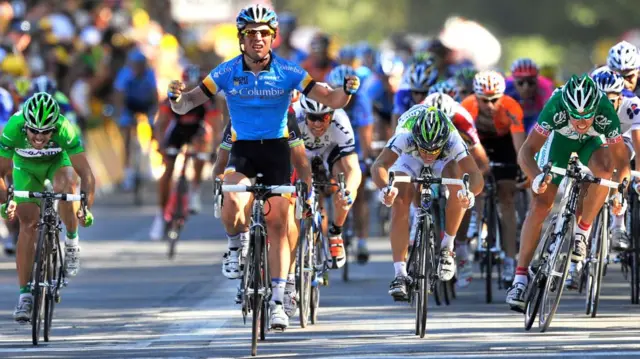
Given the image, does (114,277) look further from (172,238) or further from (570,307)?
(570,307)

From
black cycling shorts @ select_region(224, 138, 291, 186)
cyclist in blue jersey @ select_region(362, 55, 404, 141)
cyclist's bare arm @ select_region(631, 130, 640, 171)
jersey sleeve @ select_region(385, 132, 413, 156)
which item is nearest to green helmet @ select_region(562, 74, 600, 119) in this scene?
jersey sleeve @ select_region(385, 132, 413, 156)

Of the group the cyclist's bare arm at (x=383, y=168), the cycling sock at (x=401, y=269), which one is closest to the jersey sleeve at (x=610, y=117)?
the cyclist's bare arm at (x=383, y=168)

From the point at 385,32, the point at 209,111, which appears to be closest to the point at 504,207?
the point at 209,111

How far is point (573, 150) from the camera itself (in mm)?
14219

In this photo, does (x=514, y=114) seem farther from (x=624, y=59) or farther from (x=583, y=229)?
(x=583, y=229)

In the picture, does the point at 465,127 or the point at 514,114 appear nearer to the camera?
the point at 465,127

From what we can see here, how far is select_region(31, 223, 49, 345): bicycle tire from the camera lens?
1368 cm

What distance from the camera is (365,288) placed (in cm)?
1770

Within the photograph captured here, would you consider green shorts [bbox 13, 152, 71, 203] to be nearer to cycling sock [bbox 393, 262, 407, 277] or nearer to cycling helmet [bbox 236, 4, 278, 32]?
cycling helmet [bbox 236, 4, 278, 32]

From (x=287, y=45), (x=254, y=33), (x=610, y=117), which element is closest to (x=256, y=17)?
(x=254, y=33)

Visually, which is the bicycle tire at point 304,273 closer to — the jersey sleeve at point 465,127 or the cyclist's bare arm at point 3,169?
the jersey sleeve at point 465,127

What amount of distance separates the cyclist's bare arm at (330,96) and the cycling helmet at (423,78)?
439cm

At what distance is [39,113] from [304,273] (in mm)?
2281

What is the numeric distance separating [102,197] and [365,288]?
13091 mm
